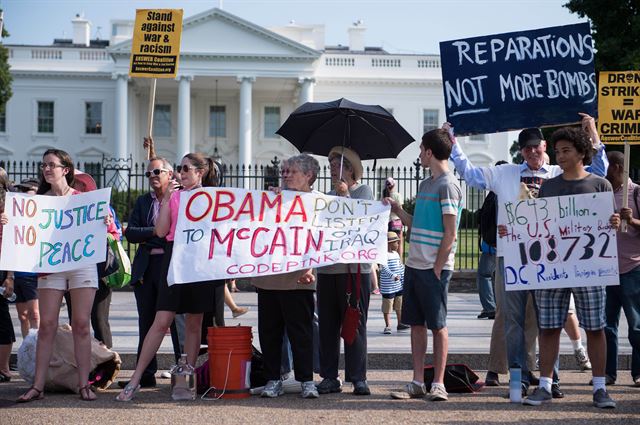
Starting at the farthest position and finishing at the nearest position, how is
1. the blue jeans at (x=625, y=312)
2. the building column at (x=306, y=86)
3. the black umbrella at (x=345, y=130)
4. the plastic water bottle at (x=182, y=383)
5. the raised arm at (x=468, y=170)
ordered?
1. the building column at (x=306, y=86)
2. the black umbrella at (x=345, y=130)
3. the blue jeans at (x=625, y=312)
4. the raised arm at (x=468, y=170)
5. the plastic water bottle at (x=182, y=383)

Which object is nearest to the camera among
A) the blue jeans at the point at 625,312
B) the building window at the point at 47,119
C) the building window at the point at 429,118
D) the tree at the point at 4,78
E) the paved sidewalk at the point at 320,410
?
the paved sidewalk at the point at 320,410

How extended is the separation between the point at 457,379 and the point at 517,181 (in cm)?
160

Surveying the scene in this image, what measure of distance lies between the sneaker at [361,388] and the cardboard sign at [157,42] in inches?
140

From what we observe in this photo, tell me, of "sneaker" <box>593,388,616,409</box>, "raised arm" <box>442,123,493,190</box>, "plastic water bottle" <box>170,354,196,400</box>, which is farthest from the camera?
"raised arm" <box>442,123,493,190</box>

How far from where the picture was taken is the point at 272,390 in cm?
730

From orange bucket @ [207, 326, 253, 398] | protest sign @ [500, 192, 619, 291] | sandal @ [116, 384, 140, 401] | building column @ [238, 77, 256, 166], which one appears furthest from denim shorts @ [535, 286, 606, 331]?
building column @ [238, 77, 256, 166]

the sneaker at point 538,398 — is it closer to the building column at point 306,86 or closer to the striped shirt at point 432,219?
the striped shirt at point 432,219

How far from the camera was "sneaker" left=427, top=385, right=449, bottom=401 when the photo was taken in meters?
7.11

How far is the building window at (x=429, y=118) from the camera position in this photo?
61.6 meters

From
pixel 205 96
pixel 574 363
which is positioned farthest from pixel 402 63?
pixel 574 363

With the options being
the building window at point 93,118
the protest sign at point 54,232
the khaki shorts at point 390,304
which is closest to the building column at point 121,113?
the building window at point 93,118

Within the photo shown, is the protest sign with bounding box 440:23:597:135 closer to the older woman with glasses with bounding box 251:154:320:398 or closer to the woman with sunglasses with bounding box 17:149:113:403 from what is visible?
the older woman with glasses with bounding box 251:154:320:398

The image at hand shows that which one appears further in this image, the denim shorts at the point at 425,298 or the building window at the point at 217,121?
the building window at the point at 217,121

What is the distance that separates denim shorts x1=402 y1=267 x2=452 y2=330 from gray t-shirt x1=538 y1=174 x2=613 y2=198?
96 centimetres
